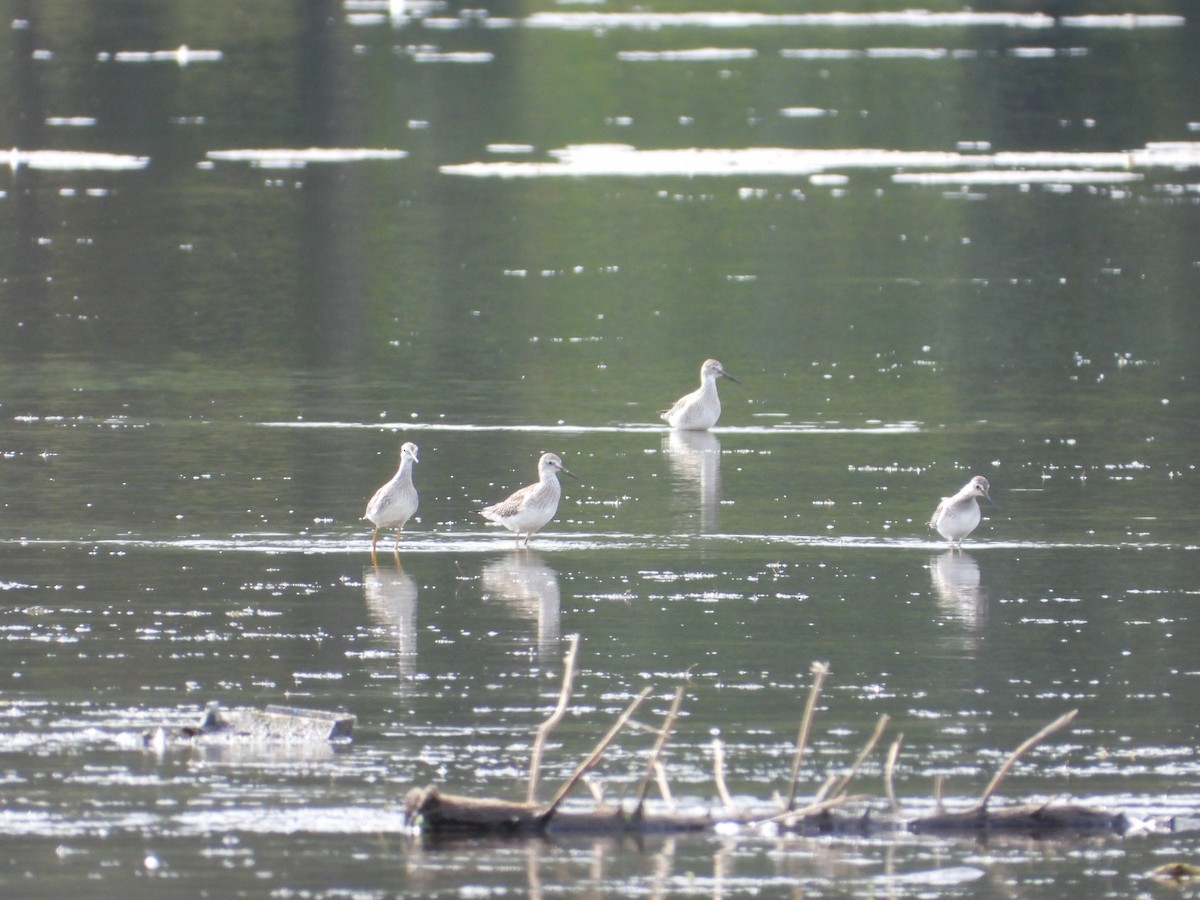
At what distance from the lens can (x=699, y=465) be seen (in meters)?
18.6

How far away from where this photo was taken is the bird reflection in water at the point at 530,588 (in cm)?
1316

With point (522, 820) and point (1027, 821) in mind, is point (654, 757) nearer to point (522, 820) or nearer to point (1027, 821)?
point (522, 820)

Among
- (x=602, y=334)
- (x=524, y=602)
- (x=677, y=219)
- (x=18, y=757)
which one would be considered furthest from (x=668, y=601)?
(x=677, y=219)

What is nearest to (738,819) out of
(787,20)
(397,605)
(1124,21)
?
(397,605)

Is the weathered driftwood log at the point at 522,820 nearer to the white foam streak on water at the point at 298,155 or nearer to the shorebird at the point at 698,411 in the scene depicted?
the shorebird at the point at 698,411

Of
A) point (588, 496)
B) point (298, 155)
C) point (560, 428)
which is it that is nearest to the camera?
point (588, 496)

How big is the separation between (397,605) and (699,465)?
17.4 feet

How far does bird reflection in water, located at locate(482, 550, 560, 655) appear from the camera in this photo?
13.2m

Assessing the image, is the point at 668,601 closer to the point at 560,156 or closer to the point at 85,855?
the point at 85,855

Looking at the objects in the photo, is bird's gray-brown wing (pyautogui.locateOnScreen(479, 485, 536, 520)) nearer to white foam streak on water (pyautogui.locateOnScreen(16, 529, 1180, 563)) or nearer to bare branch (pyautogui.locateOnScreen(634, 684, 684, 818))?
white foam streak on water (pyautogui.locateOnScreen(16, 529, 1180, 563))

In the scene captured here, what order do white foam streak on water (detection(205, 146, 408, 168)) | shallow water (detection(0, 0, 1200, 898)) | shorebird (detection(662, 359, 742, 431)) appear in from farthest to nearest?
white foam streak on water (detection(205, 146, 408, 168))
shorebird (detection(662, 359, 742, 431))
shallow water (detection(0, 0, 1200, 898))

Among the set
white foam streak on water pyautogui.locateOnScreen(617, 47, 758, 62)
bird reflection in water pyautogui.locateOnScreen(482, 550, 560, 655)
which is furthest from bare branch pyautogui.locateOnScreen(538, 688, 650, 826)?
white foam streak on water pyautogui.locateOnScreen(617, 47, 758, 62)

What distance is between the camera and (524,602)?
13.9m

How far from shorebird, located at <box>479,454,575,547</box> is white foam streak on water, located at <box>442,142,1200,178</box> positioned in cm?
2609
